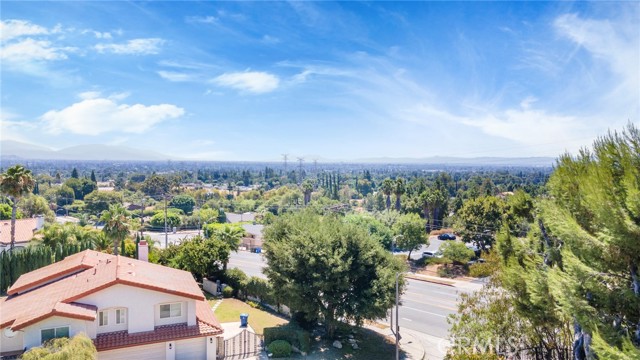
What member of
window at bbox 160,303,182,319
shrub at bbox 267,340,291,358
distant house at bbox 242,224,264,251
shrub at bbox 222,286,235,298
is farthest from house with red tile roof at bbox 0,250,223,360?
distant house at bbox 242,224,264,251

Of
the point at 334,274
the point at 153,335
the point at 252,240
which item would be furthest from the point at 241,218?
the point at 153,335

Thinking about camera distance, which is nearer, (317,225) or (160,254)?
(317,225)

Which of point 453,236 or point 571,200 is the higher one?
point 571,200

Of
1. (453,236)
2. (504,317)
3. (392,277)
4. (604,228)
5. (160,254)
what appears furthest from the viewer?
(453,236)

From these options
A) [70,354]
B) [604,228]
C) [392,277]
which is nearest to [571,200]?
[604,228]

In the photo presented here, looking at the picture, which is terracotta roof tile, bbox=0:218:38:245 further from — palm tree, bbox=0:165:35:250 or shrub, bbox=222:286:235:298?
shrub, bbox=222:286:235:298

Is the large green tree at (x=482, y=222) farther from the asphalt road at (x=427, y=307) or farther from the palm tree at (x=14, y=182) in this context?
the palm tree at (x=14, y=182)

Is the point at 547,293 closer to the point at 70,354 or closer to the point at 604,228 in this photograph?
the point at 604,228
